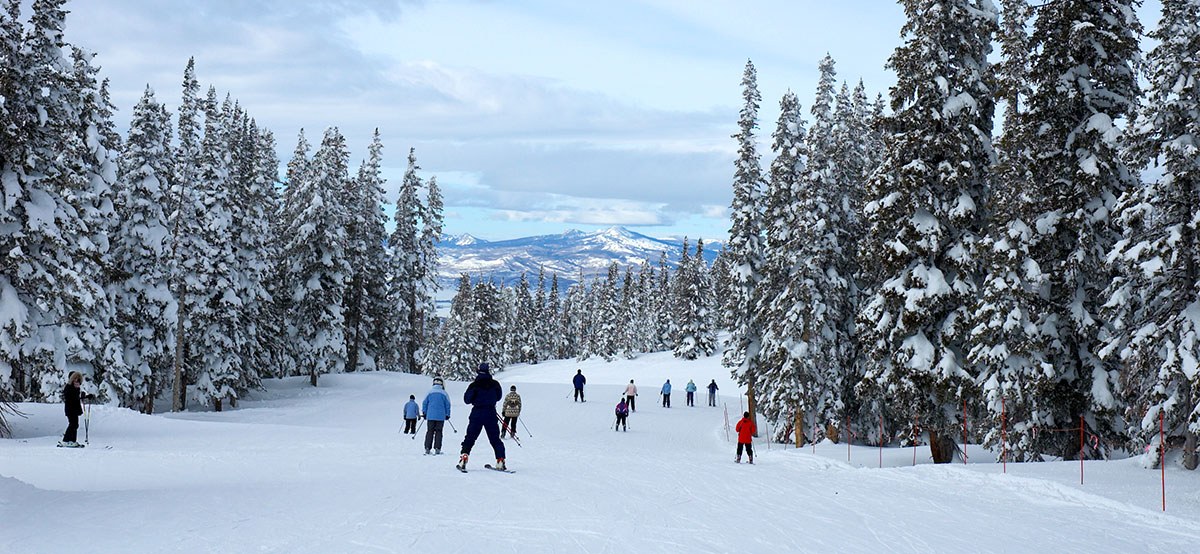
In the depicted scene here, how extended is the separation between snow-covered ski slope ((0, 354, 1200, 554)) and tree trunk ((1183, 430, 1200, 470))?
0.53 m

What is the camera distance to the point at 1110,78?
21.1 metres

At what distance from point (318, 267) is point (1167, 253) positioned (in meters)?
41.7

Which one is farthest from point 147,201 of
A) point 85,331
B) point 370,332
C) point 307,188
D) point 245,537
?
point 245,537

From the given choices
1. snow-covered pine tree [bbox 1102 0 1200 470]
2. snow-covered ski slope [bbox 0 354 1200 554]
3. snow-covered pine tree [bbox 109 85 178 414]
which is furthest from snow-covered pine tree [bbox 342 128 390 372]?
snow-covered pine tree [bbox 1102 0 1200 470]

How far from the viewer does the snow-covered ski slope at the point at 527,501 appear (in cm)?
962

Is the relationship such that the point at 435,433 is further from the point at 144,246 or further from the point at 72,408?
the point at 144,246

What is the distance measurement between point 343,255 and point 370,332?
11.1 meters

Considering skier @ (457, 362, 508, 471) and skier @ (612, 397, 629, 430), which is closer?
skier @ (457, 362, 508, 471)

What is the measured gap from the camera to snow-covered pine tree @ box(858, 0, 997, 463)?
21891 mm

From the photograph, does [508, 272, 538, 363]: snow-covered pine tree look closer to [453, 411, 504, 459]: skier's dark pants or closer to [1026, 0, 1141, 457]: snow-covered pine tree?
[1026, 0, 1141, 457]: snow-covered pine tree

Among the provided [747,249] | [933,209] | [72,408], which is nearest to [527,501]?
[72,408]

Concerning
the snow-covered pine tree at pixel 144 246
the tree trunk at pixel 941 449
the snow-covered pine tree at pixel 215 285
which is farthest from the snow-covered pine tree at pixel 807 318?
the snow-covered pine tree at pixel 144 246

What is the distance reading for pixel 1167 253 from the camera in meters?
17.6

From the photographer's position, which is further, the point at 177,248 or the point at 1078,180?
the point at 177,248
